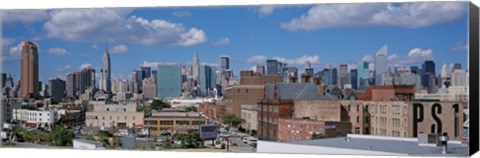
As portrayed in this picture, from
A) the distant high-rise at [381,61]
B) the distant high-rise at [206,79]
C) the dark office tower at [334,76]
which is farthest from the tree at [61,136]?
the distant high-rise at [381,61]

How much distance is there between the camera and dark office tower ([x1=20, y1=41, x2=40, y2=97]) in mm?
12273

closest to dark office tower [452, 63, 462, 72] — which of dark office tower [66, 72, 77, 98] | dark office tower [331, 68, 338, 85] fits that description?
dark office tower [331, 68, 338, 85]

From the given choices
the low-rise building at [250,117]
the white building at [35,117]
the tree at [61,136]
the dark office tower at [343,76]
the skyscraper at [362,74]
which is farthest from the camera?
the white building at [35,117]

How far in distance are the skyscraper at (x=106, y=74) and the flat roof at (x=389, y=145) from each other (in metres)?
3.02

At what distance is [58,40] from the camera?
1221cm

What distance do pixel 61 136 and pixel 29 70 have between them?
44.3 inches

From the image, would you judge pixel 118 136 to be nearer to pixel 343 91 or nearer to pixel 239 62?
pixel 239 62

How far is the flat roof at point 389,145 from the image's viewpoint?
10438 millimetres

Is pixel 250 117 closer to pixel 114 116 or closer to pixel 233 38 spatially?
pixel 233 38

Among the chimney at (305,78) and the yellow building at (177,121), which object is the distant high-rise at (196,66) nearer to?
the yellow building at (177,121)

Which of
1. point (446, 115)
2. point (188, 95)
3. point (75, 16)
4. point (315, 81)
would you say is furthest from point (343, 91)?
point (75, 16)

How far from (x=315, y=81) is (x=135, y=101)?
9.26 ft

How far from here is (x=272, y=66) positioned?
37.0 ft

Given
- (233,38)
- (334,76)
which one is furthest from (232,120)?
(334,76)
